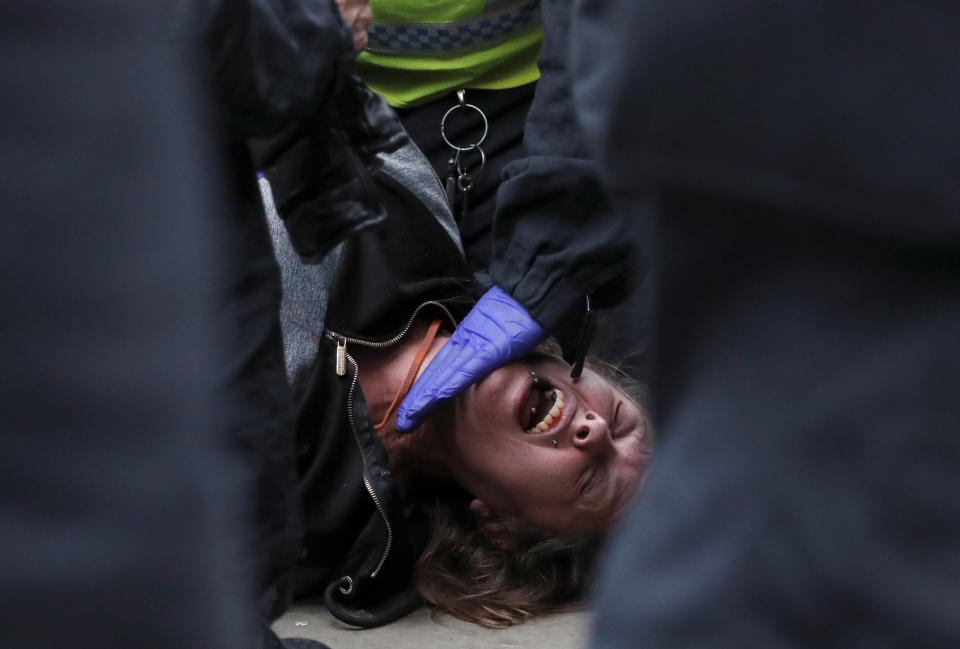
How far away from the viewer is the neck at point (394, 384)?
2252 millimetres

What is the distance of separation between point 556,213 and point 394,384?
47 centimetres

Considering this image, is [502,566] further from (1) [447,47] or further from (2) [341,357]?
(1) [447,47]

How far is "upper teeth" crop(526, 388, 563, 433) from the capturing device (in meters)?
2.25

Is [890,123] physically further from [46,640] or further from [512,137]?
[512,137]

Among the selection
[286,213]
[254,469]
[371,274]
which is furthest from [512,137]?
[254,469]

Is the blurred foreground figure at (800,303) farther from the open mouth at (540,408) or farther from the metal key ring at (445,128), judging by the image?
the metal key ring at (445,128)

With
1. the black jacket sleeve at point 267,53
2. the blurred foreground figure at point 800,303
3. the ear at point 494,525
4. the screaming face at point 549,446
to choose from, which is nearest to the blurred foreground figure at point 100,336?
the blurred foreground figure at point 800,303

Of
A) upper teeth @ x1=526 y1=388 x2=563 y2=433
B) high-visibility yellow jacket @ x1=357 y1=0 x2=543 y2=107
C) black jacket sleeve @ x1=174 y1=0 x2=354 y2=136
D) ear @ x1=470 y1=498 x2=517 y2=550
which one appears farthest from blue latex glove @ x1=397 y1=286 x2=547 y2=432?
black jacket sleeve @ x1=174 y1=0 x2=354 y2=136

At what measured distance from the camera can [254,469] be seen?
130 centimetres

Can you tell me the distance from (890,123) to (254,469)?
35.2 inches

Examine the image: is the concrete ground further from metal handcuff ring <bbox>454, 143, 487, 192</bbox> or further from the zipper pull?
metal handcuff ring <bbox>454, 143, 487, 192</bbox>

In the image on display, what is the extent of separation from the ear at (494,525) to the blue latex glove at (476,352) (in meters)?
0.32

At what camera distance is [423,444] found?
7.79ft

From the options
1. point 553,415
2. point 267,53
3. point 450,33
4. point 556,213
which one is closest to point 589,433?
point 553,415
